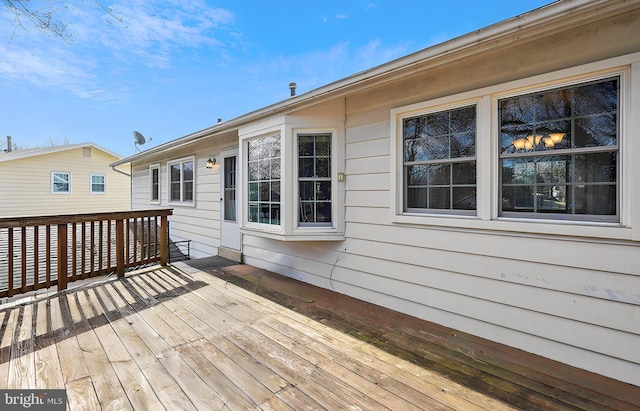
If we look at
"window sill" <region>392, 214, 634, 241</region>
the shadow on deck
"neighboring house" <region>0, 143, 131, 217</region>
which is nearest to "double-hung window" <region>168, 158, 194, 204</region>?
the shadow on deck

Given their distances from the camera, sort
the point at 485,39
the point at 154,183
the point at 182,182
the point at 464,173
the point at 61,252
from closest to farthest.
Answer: the point at 485,39 < the point at 464,173 < the point at 61,252 < the point at 182,182 < the point at 154,183

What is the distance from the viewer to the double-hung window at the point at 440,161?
8.65 ft

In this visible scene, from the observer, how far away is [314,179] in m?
3.69

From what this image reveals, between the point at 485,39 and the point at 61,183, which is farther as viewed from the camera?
the point at 61,183

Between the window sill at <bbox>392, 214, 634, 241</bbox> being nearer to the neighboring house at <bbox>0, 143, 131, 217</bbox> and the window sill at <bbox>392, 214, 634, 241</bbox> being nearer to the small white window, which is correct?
the neighboring house at <bbox>0, 143, 131, 217</bbox>

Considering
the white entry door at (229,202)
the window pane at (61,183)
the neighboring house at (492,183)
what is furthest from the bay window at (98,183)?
the neighboring house at (492,183)

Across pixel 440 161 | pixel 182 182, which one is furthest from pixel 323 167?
pixel 182 182

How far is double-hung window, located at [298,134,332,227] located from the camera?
144 inches

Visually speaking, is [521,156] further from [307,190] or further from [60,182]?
[60,182]

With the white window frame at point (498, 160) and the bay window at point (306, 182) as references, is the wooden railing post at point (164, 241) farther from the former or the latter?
the white window frame at point (498, 160)

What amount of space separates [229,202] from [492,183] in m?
4.52

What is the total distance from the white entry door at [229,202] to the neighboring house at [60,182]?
7802 millimetres

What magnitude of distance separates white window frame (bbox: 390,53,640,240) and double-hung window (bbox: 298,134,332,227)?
0.91 metres

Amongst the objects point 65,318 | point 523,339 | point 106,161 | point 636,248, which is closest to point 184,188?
point 65,318
